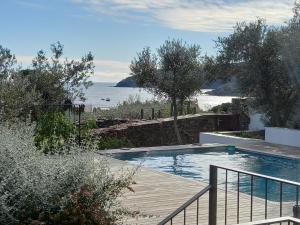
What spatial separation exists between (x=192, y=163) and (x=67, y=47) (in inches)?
325

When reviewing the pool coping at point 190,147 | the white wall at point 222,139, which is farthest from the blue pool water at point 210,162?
the white wall at point 222,139

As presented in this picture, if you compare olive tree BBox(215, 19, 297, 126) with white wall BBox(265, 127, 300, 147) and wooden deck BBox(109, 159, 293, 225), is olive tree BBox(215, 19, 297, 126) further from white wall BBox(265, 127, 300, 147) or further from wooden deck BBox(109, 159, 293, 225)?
wooden deck BBox(109, 159, 293, 225)

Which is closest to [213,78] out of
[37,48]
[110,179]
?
[37,48]

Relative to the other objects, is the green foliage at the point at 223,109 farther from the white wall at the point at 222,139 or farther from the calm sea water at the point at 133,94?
the white wall at the point at 222,139

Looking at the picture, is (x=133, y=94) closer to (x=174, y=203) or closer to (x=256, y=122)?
(x=256, y=122)

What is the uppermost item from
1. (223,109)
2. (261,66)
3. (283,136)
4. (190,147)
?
(261,66)

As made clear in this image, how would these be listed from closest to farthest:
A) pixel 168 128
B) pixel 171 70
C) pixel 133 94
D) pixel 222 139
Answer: pixel 222 139 < pixel 171 70 < pixel 168 128 < pixel 133 94

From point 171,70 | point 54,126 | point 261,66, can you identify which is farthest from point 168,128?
point 54,126

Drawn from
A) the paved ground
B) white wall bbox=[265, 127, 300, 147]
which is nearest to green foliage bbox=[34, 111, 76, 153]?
the paved ground

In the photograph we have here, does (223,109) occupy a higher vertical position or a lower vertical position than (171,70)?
lower

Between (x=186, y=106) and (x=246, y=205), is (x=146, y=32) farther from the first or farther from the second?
(x=246, y=205)

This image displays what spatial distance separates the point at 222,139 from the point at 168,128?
7.25 ft

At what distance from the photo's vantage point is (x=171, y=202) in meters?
7.71

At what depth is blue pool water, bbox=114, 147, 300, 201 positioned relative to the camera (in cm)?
1246
